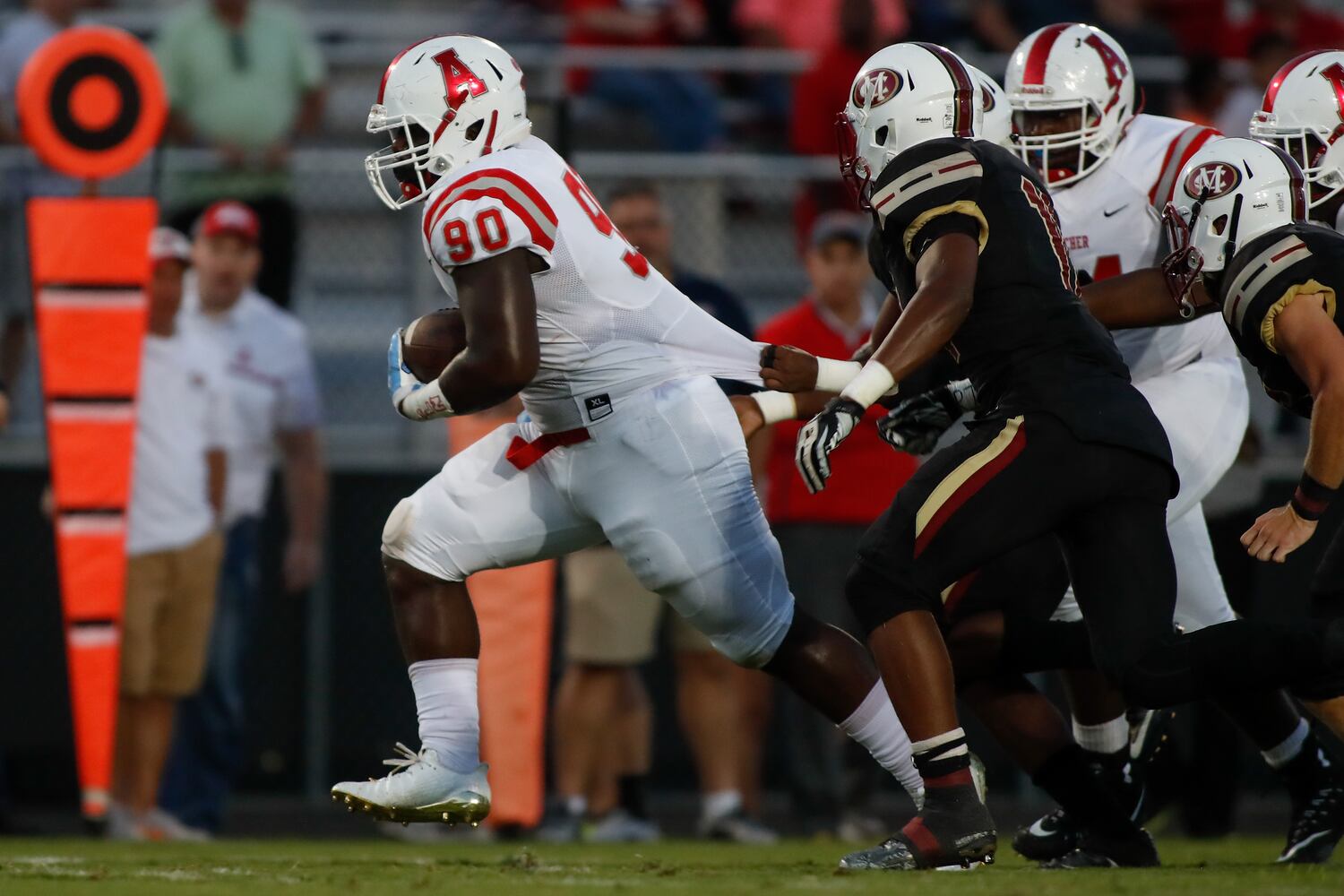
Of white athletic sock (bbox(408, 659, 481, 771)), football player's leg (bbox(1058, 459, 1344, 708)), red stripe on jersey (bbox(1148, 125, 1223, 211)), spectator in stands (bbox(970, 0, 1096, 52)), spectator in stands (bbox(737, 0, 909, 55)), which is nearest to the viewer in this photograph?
football player's leg (bbox(1058, 459, 1344, 708))

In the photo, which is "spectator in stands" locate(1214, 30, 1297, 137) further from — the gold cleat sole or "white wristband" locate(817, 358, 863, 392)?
the gold cleat sole

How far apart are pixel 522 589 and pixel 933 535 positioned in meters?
3.07

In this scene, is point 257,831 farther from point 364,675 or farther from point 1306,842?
point 1306,842

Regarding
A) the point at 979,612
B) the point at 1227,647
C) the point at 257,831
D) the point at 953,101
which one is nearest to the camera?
the point at 1227,647

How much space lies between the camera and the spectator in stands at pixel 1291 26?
10.3 metres

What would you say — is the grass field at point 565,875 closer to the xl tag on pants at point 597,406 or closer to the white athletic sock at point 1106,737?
the white athletic sock at point 1106,737

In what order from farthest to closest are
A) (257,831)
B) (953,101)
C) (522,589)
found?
(257,831), (522,589), (953,101)

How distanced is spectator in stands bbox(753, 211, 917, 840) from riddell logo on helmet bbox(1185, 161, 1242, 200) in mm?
2878

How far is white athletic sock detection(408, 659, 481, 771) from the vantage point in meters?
4.79

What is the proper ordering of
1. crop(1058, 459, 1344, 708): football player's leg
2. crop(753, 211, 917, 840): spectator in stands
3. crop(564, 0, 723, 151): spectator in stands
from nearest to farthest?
crop(1058, 459, 1344, 708): football player's leg
crop(753, 211, 917, 840): spectator in stands
crop(564, 0, 723, 151): spectator in stands

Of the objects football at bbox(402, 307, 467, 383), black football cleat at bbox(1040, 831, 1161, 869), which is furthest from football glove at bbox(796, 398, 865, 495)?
black football cleat at bbox(1040, 831, 1161, 869)

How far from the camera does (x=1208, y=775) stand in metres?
7.54

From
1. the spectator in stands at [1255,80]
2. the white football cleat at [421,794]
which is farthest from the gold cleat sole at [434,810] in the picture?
the spectator in stands at [1255,80]

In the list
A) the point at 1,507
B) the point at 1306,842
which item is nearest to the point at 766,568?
the point at 1306,842
